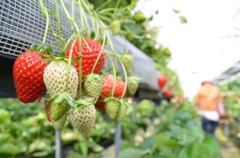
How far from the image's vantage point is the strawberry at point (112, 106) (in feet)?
1.44

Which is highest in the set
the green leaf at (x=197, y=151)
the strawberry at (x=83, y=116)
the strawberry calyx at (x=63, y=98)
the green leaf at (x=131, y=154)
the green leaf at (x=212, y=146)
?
the strawberry calyx at (x=63, y=98)

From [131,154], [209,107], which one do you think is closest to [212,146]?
[131,154]

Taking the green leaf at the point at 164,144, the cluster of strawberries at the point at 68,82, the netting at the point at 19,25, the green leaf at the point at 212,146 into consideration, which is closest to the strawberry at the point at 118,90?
the cluster of strawberries at the point at 68,82

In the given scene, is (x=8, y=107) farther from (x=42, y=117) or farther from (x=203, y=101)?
(x=203, y=101)

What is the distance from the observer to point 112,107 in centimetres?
45

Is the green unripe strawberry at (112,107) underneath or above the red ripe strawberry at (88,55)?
underneath

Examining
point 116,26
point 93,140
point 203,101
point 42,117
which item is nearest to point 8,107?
point 42,117

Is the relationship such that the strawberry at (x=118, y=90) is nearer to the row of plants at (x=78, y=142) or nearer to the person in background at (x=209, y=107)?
the row of plants at (x=78, y=142)

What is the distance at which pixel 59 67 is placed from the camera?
13.3 inches

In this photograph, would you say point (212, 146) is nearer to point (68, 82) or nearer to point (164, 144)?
point (164, 144)

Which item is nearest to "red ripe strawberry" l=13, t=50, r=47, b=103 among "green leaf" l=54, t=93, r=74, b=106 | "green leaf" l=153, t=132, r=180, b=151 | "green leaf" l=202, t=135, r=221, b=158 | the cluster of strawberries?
the cluster of strawberries

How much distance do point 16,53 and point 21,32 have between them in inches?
1.7

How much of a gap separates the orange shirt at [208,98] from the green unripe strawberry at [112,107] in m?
4.01

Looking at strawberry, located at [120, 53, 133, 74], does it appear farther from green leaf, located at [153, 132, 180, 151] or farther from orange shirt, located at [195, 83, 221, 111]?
orange shirt, located at [195, 83, 221, 111]
